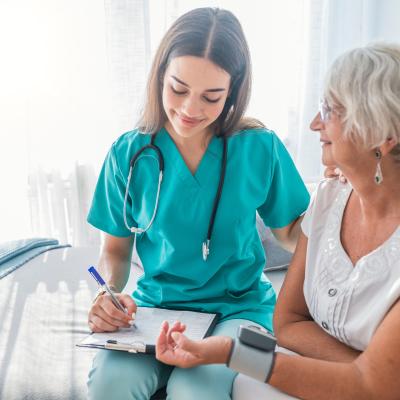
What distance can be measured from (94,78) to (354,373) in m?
2.01

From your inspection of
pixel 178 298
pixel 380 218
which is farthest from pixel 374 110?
pixel 178 298

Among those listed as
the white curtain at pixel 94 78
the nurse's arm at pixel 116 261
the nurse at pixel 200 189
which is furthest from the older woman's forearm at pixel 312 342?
the white curtain at pixel 94 78

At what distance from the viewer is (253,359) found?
107cm

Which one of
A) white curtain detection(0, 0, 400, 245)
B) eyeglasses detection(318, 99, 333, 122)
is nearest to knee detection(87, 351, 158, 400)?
eyeglasses detection(318, 99, 333, 122)

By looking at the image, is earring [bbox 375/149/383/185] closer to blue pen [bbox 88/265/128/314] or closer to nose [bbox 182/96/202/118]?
nose [bbox 182/96/202/118]

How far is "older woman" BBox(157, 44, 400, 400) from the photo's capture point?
1049 mm

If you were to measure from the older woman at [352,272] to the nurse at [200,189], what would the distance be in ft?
0.68

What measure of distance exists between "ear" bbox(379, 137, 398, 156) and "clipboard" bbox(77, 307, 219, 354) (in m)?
0.55

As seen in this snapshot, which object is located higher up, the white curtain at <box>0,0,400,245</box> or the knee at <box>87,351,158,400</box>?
the white curtain at <box>0,0,400,245</box>

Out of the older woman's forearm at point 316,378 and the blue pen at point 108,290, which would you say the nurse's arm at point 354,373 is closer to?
the older woman's forearm at point 316,378

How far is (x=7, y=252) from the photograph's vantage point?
2205 mm

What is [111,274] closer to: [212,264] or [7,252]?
[212,264]

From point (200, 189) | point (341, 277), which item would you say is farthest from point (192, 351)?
point (200, 189)

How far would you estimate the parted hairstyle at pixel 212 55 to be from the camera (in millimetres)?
1303
